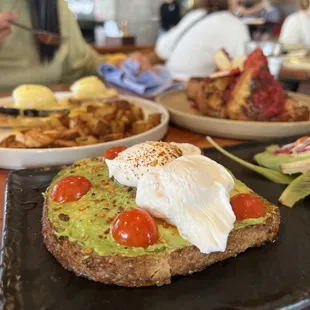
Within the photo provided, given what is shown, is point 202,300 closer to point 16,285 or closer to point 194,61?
point 16,285

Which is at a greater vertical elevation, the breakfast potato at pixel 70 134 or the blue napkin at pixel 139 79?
the breakfast potato at pixel 70 134

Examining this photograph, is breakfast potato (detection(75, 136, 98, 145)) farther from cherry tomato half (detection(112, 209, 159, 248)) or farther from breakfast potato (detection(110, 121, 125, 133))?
cherry tomato half (detection(112, 209, 159, 248))

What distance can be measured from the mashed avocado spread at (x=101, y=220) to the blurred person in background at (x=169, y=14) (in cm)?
979

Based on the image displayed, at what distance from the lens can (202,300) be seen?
2.40 feet

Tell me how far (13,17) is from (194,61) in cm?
237

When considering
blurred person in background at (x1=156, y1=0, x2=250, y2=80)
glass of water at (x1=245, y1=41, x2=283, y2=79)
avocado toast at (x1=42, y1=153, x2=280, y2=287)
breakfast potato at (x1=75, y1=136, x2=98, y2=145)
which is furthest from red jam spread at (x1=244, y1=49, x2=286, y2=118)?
blurred person in background at (x1=156, y1=0, x2=250, y2=80)

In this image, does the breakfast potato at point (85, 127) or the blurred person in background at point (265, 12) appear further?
the blurred person in background at point (265, 12)

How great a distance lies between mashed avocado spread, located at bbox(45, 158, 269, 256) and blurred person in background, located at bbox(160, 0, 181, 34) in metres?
9.79

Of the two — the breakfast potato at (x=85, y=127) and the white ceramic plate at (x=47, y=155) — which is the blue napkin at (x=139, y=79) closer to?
the breakfast potato at (x=85, y=127)

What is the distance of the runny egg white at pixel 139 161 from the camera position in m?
0.98

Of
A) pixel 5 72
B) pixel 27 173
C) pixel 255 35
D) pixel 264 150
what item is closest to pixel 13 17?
pixel 5 72

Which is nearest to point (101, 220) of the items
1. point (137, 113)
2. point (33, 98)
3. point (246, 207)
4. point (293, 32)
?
point (246, 207)

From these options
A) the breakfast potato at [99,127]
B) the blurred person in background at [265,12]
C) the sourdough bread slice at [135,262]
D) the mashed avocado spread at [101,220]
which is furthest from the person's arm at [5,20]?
the blurred person in background at [265,12]

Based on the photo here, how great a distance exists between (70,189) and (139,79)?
171 centimetres
